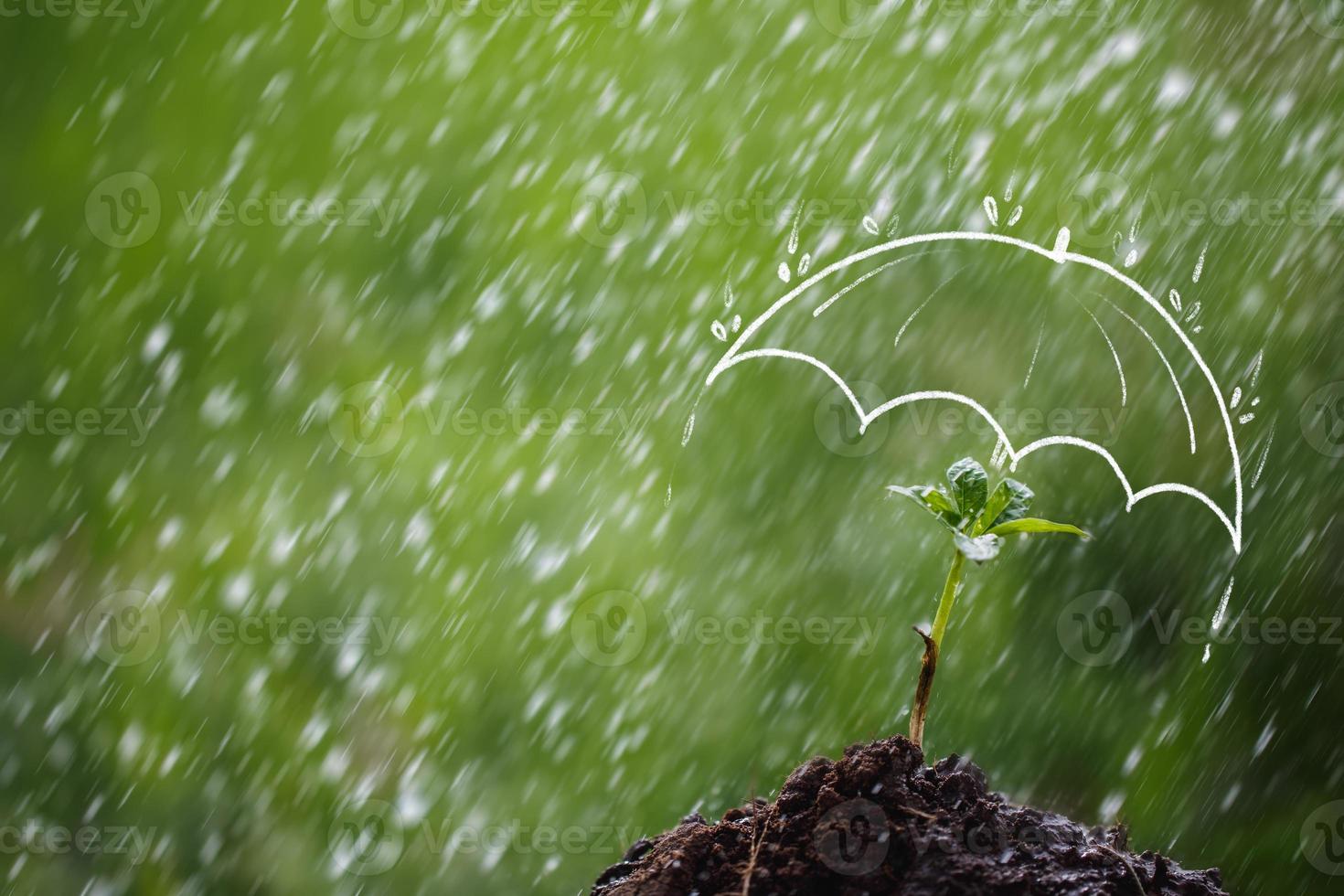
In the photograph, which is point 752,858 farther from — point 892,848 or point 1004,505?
point 1004,505

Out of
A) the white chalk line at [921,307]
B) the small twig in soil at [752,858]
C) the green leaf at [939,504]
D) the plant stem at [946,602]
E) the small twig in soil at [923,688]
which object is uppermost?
the white chalk line at [921,307]

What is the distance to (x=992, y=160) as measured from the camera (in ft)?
5.24

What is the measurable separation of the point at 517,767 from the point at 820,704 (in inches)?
18.0

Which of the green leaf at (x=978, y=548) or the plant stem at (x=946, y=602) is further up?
the green leaf at (x=978, y=548)

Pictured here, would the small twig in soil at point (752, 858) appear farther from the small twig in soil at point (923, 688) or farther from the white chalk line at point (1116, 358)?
the white chalk line at point (1116, 358)

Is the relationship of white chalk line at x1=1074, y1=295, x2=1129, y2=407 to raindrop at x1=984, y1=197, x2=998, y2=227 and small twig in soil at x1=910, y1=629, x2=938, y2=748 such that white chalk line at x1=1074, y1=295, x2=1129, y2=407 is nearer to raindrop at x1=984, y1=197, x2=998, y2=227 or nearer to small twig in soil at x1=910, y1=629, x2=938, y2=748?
raindrop at x1=984, y1=197, x2=998, y2=227

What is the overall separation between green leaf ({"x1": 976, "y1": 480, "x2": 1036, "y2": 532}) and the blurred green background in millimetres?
860

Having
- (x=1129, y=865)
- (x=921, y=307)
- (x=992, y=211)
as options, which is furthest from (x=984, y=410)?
(x=1129, y=865)

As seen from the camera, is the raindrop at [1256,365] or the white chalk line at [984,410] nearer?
the white chalk line at [984,410]

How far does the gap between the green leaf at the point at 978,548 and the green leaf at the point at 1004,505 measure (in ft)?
0.15

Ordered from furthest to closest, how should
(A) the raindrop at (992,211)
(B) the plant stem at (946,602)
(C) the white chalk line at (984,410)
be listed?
(A) the raindrop at (992,211) < (C) the white chalk line at (984,410) < (B) the plant stem at (946,602)

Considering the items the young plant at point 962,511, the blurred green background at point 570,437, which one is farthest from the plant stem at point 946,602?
the blurred green background at point 570,437

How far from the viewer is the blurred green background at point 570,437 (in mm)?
1515

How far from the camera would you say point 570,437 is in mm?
1624
